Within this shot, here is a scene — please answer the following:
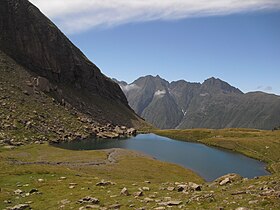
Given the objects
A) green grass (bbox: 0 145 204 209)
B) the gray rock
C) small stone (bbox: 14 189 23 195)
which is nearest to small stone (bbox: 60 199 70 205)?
green grass (bbox: 0 145 204 209)

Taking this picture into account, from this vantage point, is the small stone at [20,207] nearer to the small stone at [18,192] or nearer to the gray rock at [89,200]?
the gray rock at [89,200]

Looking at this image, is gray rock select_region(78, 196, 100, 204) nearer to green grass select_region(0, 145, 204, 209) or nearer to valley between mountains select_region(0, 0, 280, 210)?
valley between mountains select_region(0, 0, 280, 210)

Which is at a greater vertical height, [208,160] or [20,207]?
[20,207]

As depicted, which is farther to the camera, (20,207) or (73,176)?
(73,176)

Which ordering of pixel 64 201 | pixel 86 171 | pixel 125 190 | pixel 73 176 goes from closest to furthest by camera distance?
1. pixel 64 201
2. pixel 125 190
3. pixel 73 176
4. pixel 86 171

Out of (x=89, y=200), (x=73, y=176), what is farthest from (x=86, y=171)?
(x=89, y=200)

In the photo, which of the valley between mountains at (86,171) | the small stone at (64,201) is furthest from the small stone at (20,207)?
the small stone at (64,201)

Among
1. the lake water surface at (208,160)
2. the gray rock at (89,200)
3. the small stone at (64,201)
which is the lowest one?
the lake water surface at (208,160)

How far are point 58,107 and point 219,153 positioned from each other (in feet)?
300

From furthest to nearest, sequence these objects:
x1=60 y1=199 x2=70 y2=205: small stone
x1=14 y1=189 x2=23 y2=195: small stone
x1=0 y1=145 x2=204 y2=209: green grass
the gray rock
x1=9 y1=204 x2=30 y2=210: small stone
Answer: x1=14 y1=189 x2=23 y2=195: small stone < x1=0 y1=145 x2=204 y2=209: green grass < x1=60 y1=199 x2=70 y2=205: small stone < the gray rock < x1=9 y1=204 x2=30 y2=210: small stone

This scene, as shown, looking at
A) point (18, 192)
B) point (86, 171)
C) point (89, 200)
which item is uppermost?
point (89, 200)

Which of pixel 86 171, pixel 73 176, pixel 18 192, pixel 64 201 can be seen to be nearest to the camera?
pixel 64 201

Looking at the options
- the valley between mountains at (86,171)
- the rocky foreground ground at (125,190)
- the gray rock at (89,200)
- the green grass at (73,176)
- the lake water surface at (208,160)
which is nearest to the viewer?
the rocky foreground ground at (125,190)

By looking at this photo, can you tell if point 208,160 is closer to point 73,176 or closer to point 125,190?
point 73,176
